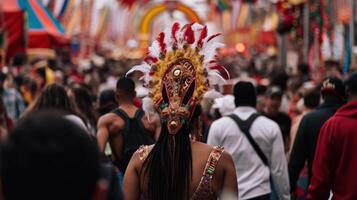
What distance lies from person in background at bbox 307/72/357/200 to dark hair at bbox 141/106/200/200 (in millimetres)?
1244

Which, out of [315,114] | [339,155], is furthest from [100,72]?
[339,155]

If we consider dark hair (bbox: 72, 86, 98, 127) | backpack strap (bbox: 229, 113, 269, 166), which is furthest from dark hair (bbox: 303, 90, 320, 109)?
backpack strap (bbox: 229, 113, 269, 166)

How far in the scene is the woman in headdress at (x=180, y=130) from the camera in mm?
5648

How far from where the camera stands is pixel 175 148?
5.80m

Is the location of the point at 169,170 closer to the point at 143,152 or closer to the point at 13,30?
the point at 143,152

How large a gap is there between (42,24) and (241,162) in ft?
56.7

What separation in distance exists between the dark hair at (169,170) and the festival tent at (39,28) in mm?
16751

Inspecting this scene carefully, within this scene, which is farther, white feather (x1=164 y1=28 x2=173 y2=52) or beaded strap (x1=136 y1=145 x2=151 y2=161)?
white feather (x1=164 y1=28 x2=173 y2=52)

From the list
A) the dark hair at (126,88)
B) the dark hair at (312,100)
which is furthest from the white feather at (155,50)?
the dark hair at (312,100)

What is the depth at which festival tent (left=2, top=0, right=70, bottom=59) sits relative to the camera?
77.9ft

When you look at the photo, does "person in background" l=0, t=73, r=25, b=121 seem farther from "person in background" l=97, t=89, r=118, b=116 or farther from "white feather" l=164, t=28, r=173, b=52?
"white feather" l=164, t=28, r=173, b=52

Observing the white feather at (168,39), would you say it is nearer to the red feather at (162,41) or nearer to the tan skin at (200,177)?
the red feather at (162,41)

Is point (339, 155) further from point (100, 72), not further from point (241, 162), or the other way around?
point (100, 72)

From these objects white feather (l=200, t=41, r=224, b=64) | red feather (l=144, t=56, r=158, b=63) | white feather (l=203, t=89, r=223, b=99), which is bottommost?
white feather (l=203, t=89, r=223, b=99)
